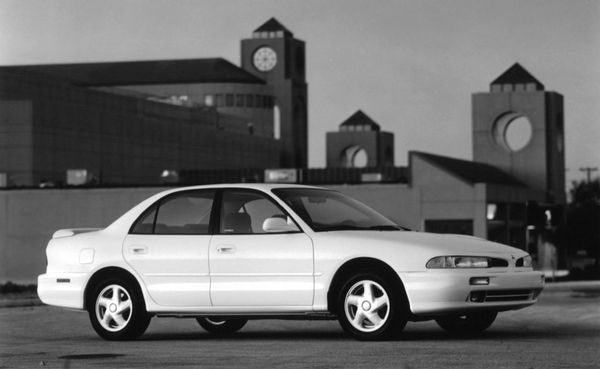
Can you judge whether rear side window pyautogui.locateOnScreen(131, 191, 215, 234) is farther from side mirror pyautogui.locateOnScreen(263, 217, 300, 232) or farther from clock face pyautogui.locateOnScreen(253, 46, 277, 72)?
clock face pyautogui.locateOnScreen(253, 46, 277, 72)

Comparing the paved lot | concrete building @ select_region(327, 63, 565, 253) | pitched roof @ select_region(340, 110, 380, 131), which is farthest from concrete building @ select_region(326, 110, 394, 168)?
the paved lot

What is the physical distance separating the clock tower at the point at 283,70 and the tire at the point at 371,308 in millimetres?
118164

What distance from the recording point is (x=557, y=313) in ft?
63.7

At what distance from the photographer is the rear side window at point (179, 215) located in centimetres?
1375

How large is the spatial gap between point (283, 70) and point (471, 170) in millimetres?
69147

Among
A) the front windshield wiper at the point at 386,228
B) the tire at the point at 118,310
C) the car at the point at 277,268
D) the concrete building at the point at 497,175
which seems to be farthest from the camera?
the concrete building at the point at 497,175

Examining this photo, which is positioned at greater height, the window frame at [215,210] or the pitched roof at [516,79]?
the pitched roof at [516,79]

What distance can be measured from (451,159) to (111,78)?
69.5 meters

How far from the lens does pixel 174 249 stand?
13.6 metres

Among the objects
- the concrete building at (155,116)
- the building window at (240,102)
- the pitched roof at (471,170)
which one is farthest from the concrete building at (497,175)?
the building window at (240,102)

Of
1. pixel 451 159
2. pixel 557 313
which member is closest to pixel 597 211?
pixel 451 159

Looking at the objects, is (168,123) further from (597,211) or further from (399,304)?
(399,304)

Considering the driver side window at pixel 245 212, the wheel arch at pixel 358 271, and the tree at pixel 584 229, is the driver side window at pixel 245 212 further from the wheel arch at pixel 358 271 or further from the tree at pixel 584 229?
the tree at pixel 584 229

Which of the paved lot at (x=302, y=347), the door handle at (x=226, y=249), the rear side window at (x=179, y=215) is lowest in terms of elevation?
the paved lot at (x=302, y=347)
